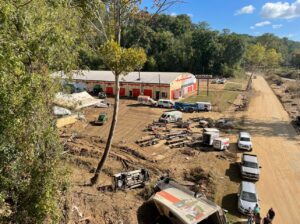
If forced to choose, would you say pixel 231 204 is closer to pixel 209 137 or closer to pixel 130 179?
pixel 130 179

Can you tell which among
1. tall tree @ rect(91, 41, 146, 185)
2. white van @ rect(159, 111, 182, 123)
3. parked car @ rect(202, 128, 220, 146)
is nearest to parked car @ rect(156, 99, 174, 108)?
white van @ rect(159, 111, 182, 123)

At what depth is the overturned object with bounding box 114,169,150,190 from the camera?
17.2 m

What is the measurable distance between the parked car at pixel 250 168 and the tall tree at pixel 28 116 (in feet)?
52.0

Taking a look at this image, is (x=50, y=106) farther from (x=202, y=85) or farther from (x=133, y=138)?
(x=202, y=85)

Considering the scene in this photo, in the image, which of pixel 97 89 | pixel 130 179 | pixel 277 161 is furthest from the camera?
pixel 97 89

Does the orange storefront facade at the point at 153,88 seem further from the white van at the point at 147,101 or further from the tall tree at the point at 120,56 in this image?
the tall tree at the point at 120,56

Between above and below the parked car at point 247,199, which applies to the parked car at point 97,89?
above

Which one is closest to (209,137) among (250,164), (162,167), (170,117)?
(250,164)

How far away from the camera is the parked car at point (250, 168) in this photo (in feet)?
67.9

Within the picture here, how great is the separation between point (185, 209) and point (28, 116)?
8.46 meters

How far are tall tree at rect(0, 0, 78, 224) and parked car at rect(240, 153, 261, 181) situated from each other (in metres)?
15.8

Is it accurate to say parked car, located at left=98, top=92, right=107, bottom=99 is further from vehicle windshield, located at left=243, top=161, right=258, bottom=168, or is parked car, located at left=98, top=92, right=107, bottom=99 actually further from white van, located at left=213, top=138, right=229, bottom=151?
vehicle windshield, located at left=243, top=161, right=258, bottom=168

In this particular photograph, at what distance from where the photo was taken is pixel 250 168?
21.3 m

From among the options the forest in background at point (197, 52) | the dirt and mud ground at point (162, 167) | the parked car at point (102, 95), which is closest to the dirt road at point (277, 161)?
the dirt and mud ground at point (162, 167)
